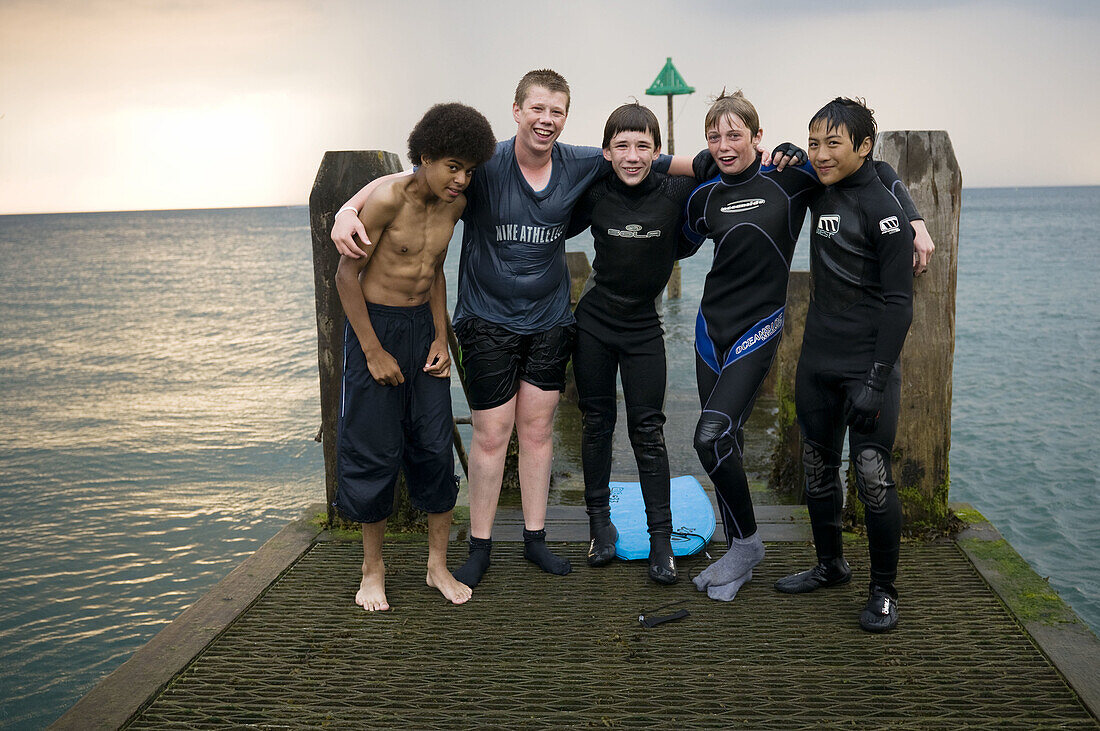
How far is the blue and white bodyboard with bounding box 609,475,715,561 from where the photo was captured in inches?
184

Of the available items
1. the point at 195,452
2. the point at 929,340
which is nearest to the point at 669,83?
the point at 195,452

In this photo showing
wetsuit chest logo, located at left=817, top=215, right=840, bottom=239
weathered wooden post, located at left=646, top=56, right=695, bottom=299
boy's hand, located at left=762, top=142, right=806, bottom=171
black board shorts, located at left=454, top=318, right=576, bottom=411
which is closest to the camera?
wetsuit chest logo, located at left=817, top=215, right=840, bottom=239

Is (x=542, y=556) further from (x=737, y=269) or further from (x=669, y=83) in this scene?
(x=669, y=83)

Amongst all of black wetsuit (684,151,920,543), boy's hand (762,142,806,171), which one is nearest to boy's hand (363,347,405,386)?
Answer: black wetsuit (684,151,920,543)

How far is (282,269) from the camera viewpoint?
47.1 m

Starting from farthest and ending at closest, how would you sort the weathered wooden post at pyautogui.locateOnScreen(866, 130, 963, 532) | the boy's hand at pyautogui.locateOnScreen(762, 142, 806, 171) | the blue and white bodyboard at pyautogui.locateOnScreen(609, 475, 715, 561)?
the blue and white bodyboard at pyautogui.locateOnScreen(609, 475, 715, 561), the weathered wooden post at pyautogui.locateOnScreen(866, 130, 963, 532), the boy's hand at pyautogui.locateOnScreen(762, 142, 806, 171)

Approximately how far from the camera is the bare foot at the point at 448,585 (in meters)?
4.19

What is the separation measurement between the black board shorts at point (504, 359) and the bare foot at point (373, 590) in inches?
36.8

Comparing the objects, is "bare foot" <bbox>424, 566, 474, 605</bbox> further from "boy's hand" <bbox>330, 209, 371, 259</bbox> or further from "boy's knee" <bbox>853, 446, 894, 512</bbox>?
"boy's knee" <bbox>853, 446, 894, 512</bbox>

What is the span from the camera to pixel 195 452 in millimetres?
12688

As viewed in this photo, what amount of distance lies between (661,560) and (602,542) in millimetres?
372

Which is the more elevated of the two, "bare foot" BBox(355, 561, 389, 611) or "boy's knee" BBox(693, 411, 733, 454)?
"boy's knee" BBox(693, 411, 733, 454)

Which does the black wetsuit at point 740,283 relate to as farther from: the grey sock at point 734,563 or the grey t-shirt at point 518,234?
the grey t-shirt at point 518,234

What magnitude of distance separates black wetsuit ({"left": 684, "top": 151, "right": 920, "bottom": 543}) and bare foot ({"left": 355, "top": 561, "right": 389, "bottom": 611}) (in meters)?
1.67
